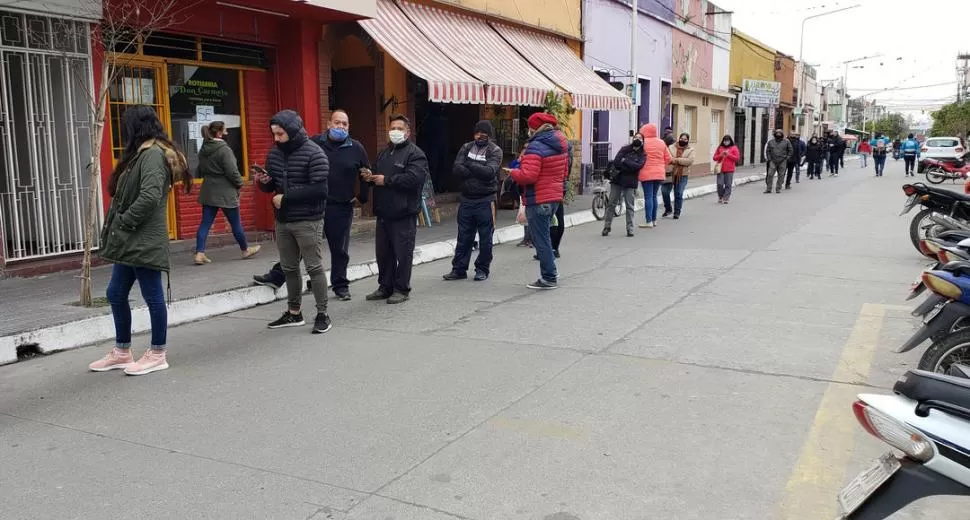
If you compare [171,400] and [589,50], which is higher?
[589,50]

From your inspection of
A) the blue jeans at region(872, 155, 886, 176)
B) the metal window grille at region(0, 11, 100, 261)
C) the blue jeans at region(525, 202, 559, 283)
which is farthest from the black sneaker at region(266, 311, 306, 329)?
the blue jeans at region(872, 155, 886, 176)

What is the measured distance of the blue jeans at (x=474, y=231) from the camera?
880 centimetres

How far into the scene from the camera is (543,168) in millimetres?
8242

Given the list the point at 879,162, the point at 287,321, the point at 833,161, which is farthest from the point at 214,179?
the point at 879,162

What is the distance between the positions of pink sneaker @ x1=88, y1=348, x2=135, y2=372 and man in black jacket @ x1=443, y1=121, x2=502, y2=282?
408 centimetres

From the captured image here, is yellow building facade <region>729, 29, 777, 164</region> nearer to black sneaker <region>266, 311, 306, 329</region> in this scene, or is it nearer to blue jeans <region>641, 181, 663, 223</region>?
blue jeans <region>641, 181, 663, 223</region>

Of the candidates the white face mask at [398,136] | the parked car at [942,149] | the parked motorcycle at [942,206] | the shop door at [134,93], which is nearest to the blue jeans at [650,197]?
the parked motorcycle at [942,206]

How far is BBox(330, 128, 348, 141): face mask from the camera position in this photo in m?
7.57

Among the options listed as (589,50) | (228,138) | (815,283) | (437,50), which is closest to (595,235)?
(437,50)

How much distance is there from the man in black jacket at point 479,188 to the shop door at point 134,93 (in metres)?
3.65

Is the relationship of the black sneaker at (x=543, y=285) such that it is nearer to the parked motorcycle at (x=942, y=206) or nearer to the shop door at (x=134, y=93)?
the parked motorcycle at (x=942, y=206)

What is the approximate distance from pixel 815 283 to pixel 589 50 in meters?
13.1

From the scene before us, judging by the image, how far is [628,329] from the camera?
6461 millimetres

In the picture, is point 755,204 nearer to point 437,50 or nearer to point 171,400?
point 437,50
